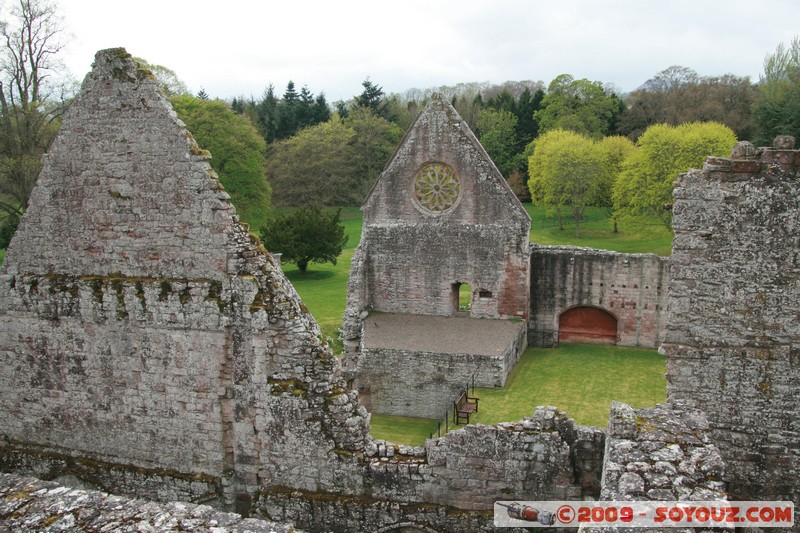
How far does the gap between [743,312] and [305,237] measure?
2536cm

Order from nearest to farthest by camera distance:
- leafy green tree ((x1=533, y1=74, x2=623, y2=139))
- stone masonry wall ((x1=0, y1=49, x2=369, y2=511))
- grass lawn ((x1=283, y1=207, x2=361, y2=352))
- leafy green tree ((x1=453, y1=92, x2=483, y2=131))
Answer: stone masonry wall ((x1=0, y1=49, x2=369, y2=511))
grass lawn ((x1=283, y1=207, x2=361, y2=352))
leafy green tree ((x1=533, y1=74, x2=623, y2=139))
leafy green tree ((x1=453, y1=92, x2=483, y2=131))

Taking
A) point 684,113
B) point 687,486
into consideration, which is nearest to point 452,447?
point 687,486

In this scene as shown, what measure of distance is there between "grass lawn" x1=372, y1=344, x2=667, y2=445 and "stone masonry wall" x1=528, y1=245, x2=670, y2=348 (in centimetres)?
69

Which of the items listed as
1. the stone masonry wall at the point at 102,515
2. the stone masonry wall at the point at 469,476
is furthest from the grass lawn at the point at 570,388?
the stone masonry wall at the point at 102,515

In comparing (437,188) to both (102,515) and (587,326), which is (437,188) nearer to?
(587,326)

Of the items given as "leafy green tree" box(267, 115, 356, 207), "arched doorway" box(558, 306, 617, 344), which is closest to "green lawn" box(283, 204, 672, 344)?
"leafy green tree" box(267, 115, 356, 207)

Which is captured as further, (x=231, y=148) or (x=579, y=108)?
(x=579, y=108)

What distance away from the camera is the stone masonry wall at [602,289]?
1948cm

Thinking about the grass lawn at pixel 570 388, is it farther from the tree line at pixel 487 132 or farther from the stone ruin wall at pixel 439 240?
the tree line at pixel 487 132

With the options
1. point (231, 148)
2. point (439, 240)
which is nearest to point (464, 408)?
point (439, 240)

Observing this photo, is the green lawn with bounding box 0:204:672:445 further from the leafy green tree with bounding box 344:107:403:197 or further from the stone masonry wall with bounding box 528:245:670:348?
the leafy green tree with bounding box 344:107:403:197

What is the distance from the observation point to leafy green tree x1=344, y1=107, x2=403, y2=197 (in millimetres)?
49875

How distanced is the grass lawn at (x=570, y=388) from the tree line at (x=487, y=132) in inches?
492

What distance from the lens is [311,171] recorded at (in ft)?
151
